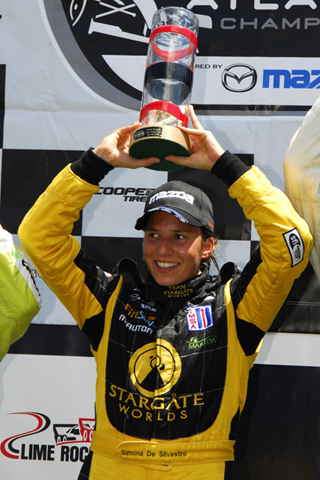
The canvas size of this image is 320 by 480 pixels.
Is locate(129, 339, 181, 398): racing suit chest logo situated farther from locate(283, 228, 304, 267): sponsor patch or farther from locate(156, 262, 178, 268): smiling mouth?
locate(283, 228, 304, 267): sponsor patch

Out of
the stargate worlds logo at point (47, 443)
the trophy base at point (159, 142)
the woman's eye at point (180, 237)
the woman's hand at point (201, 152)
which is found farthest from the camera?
the stargate worlds logo at point (47, 443)

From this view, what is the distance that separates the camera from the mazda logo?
7.02 feet

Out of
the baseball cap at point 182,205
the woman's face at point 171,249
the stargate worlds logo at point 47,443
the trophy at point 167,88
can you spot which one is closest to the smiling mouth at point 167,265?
the woman's face at point 171,249

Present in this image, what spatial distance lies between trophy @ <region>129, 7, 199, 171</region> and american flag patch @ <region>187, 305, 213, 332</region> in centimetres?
42

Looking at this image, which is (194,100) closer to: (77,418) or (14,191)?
(14,191)

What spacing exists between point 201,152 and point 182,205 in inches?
6.4

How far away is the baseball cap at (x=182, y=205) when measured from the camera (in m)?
1.67

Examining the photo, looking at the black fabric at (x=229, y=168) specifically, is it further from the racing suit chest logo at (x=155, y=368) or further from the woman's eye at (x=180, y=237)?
the racing suit chest logo at (x=155, y=368)

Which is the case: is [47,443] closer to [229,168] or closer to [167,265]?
[167,265]

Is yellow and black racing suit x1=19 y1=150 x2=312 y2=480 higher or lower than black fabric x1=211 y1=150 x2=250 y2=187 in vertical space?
lower

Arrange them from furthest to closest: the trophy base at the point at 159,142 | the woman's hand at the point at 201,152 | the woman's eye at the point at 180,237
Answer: the woman's eye at the point at 180,237
the woman's hand at the point at 201,152
the trophy base at the point at 159,142

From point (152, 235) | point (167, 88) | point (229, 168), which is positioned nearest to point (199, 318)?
point (152, 235)

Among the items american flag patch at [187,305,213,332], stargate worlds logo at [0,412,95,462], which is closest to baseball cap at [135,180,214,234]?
american flag patch at [187,305,213,332]

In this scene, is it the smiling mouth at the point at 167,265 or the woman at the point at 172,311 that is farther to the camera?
the smiling mouth at the point at 167,265
